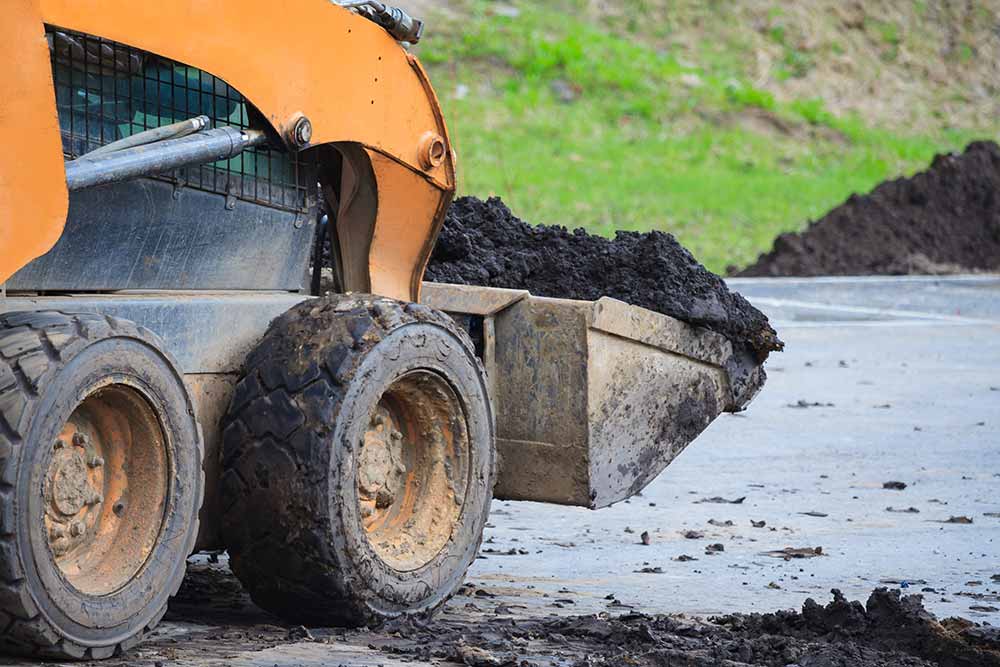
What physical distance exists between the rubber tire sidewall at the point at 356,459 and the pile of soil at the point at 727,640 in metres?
0.13

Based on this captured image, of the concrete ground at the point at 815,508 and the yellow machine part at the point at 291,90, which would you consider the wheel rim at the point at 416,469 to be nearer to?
the yellow machine part at the point at 291,90

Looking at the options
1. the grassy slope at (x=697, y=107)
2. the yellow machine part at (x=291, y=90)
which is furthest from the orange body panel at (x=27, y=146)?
the grassy slope at (x=697, y=107)

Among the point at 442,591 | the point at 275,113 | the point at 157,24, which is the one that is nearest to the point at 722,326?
the point at 442,591

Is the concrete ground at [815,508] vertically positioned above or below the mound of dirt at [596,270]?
below

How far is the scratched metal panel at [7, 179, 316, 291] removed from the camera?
4582 millimetres

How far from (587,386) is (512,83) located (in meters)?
28.5

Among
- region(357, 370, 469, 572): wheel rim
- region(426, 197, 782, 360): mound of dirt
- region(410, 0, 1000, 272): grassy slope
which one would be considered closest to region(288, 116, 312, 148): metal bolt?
region(357, 370, 469, 572): wheel rim

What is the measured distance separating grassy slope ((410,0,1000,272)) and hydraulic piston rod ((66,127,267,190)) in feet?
58.4

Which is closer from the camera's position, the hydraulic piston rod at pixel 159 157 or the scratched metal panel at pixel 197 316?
the hydraulic piston rod at pixel 159 157

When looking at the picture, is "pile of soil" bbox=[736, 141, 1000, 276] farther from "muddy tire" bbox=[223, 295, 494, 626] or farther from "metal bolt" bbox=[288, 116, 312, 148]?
"metal bolt" bbox=[288, 116, 312, 148]

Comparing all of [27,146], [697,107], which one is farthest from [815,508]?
[697,107]

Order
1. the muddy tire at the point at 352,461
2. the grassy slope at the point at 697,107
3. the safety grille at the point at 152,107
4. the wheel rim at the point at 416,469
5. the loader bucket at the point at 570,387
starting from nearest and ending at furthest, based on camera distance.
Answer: the safety grille at the point at 152,107 → the muddy tire at the point at 352,461 → the wheel rim at the point at 416,469 → the loader bucket at the point at 570,387 → the grassy slope at the point at 697,107

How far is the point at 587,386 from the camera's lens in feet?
19.3

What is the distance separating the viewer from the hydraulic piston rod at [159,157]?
14.3 feet
